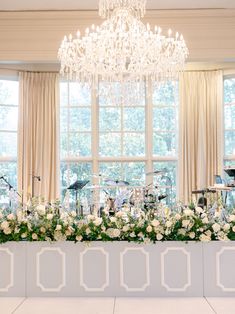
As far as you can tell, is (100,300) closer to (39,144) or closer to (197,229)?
(197,229)

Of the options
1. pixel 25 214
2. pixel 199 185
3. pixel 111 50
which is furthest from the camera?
pixel 199 185

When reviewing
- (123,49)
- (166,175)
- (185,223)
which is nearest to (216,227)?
(185,223)

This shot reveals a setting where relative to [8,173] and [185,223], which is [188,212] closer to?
[185,223]

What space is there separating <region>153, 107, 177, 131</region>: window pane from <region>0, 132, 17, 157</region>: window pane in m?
2.94

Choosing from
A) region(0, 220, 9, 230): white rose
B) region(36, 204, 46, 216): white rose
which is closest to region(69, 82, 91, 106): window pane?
region(36, 204, 46, 216): white rose

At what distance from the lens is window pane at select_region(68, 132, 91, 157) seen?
8438 millimetres

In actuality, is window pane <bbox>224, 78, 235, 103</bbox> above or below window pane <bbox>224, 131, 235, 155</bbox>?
above

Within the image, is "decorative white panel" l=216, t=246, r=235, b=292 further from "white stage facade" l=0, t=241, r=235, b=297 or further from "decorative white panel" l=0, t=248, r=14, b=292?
"decorative white panel" l=0, t=248, r=14, b=292

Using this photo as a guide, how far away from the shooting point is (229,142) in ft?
27.3

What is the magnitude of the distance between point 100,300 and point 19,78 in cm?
589

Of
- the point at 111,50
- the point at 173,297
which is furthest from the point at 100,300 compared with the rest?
the point at 111,50

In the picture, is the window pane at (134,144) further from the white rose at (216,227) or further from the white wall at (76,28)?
the white rose at (216,227)

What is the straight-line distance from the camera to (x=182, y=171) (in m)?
8.16

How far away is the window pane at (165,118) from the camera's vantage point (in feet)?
27.8
